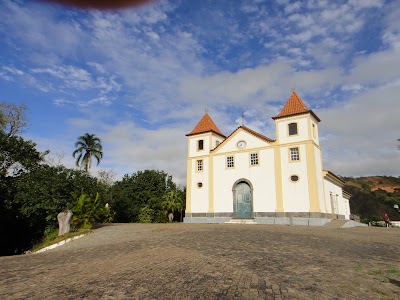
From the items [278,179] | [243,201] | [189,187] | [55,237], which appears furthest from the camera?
[189,187]

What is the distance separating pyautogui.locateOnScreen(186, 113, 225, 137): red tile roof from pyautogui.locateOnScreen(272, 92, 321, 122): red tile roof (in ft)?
24.1

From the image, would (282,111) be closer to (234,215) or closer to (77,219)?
(234,215)

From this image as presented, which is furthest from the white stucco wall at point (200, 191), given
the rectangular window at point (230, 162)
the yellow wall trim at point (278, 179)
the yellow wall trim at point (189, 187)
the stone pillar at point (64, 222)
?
the stone pillar at point (64, 222)

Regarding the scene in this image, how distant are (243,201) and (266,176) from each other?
3.08 meters

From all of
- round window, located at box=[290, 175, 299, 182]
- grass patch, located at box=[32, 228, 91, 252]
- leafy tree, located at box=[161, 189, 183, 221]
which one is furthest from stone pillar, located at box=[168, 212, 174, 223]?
grass patch, located at box=[32, 228, 91, 252]

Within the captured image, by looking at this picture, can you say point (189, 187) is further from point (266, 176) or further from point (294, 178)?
point (294, 178)

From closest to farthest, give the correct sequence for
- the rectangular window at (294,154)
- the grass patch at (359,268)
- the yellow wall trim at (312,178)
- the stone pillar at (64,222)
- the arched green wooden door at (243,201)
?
the grass patch at (359,268) < the stone pillar at (64,222) < the yellow wall trim at (312,178) < the rectangular window at (294,154) < the arched green wooden door at (243,201)

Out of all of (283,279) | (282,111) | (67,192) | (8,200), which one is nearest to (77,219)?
(67,192)

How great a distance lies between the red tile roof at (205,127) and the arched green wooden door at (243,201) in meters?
6.99

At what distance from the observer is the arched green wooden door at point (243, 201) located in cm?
2523

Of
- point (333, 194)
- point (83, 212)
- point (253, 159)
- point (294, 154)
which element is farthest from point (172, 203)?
point (333, 194)

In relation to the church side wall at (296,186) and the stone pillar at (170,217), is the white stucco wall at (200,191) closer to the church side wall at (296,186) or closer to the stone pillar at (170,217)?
the stone pillar at (170,217)

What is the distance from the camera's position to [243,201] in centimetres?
2564

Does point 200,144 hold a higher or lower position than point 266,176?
higher
